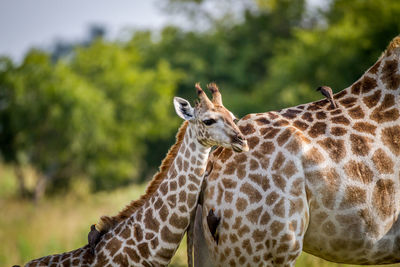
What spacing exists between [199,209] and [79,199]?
18610mm

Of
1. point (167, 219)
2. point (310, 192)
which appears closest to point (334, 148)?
point (310, 192)

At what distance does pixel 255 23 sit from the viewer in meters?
38.7

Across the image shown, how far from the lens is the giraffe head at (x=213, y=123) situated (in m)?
4.64

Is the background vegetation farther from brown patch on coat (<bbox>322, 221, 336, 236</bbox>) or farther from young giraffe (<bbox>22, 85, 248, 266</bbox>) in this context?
brown patch on coat (<bbox>322, 221, 336, 236</bbox>)

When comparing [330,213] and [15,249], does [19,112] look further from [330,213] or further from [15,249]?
[330,213]

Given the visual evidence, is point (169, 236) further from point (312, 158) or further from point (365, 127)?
point (365, 127)

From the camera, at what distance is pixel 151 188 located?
5359 mm

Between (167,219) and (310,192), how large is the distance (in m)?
1.54

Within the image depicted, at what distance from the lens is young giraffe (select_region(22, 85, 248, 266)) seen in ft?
16.1

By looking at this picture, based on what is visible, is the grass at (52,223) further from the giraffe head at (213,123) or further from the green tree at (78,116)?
the giraffe head at (213,123)

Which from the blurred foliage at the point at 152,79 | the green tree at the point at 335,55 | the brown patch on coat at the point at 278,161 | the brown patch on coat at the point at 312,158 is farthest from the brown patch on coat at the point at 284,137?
the green tree at the point at 335,55

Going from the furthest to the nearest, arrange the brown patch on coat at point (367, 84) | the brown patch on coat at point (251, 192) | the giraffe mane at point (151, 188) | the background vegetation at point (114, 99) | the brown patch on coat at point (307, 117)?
the background vegetation at point (114, 99)
the giraffe mane at point (151, 188)
the brown patch on coat at point (367, 84)
the brown patch on coat at point (307, 117)
the brown patch on coat at point (251, 192)

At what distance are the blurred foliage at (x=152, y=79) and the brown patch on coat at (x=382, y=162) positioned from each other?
1773 cm

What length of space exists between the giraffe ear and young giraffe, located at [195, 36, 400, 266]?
Answer: 1.94 feet
